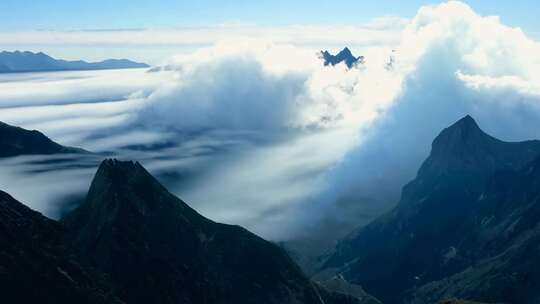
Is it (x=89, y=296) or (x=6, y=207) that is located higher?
(x=6, y=207)

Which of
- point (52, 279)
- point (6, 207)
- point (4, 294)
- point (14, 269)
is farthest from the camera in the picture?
point (6, 207)

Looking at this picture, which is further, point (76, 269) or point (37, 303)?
point (76, 269)

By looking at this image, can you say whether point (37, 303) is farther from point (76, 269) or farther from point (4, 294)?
point (76, 269)

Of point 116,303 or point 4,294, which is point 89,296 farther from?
point 4,294

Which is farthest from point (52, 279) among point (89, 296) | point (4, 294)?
point (4, 294)

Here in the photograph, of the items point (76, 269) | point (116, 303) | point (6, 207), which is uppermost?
point (6, 207)

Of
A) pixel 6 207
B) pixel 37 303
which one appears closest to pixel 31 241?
pixel 6 207

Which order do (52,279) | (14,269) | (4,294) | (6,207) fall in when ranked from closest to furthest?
1. (4,294)
2. (14,269)
3. (52,279)
4. (6,207)
